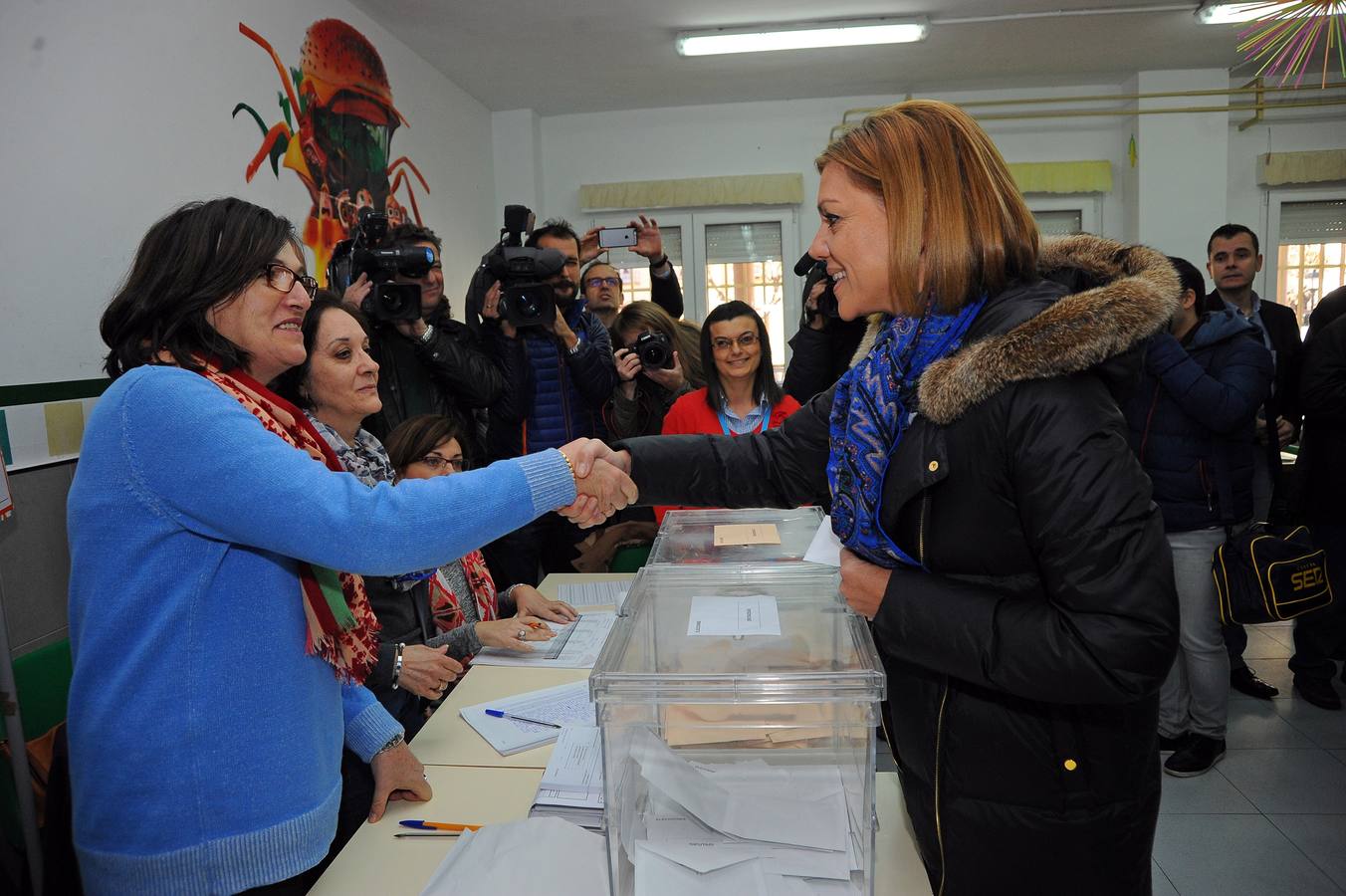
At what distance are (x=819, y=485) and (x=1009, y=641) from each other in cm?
63

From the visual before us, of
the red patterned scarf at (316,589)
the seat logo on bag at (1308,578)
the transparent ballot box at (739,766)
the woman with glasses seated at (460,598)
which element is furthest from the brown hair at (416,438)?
the seat logo on bag at (1308,578)

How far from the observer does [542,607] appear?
2.22 meters

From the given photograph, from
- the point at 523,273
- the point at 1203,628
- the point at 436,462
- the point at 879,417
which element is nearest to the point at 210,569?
the point at 879,417

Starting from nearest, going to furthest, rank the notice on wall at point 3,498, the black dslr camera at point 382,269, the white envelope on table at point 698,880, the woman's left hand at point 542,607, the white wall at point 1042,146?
the white envelope on table at point 698,880 < the notice on wall at point 3,498 < the woman's left hand at point 542,607 < the black dslr camera at point 382,269 < the white wall at point 1042,146

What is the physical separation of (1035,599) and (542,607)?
1431 mm

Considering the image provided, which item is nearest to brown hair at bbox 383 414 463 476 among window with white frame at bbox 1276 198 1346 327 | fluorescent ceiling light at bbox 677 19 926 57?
fluorescent ceiling light at bbox 677 19 926 57

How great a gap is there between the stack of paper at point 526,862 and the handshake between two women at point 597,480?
19.1 inches

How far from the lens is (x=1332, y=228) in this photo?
258 inches

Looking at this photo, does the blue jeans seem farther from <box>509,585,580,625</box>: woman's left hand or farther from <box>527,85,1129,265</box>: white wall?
<box>527,85,1129,265</box>: white wall

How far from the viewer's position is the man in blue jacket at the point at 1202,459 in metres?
2.85

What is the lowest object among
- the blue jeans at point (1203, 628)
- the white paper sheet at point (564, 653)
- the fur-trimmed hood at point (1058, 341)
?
the blue jeans at point (1203, 628)

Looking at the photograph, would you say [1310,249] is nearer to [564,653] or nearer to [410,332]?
[410,332]

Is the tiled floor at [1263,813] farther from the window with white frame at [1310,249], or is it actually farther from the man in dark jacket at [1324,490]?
the window with white frame at [1310,249]

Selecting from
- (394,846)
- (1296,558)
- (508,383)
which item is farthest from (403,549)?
(1296,558)
